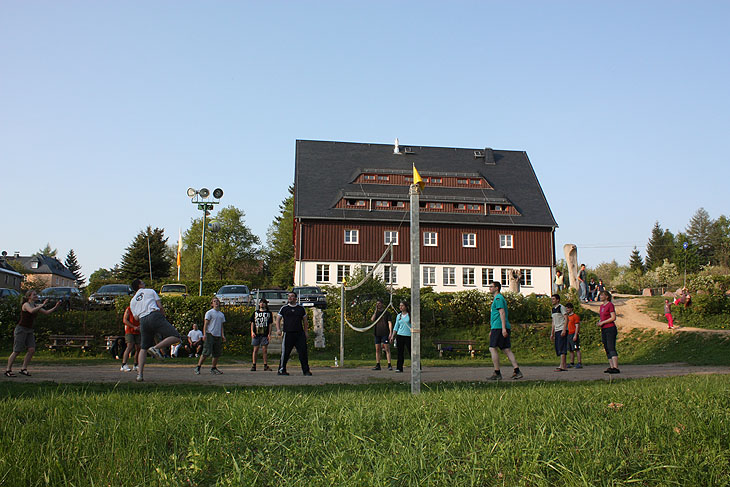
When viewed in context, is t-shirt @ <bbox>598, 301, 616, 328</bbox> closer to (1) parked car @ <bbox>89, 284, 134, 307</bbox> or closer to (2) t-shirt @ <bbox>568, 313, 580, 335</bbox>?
(2) t-shirt @ <bbox>568, 313, 580, 335</bbox>

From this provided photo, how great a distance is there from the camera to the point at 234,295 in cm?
3672

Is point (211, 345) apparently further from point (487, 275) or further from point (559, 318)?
point (487, 275)

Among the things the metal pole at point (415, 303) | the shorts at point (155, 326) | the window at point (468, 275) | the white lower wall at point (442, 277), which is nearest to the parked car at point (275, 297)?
the white lower wall at point (442, 277)

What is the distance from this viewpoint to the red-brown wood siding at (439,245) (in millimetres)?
48938

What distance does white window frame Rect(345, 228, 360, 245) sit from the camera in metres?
49.4

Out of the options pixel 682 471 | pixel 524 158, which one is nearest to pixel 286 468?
pixel 682 471

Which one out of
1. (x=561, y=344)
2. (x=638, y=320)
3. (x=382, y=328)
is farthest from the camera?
(x=638, y=320)

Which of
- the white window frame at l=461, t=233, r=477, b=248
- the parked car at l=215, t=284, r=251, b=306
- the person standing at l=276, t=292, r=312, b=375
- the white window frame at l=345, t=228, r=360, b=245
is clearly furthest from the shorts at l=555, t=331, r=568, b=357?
the white window frame at l=461, t=233, r=477, b=248

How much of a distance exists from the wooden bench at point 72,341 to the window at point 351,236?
28278 mm

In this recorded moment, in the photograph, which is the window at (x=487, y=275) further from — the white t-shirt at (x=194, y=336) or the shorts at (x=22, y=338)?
the shorts at (x=22, y=338)

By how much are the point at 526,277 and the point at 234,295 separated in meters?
25.9

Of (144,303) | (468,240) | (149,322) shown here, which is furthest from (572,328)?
(468,240)

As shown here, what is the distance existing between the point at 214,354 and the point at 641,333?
61.3 feet

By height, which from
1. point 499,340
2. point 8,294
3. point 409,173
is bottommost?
point 499,340
